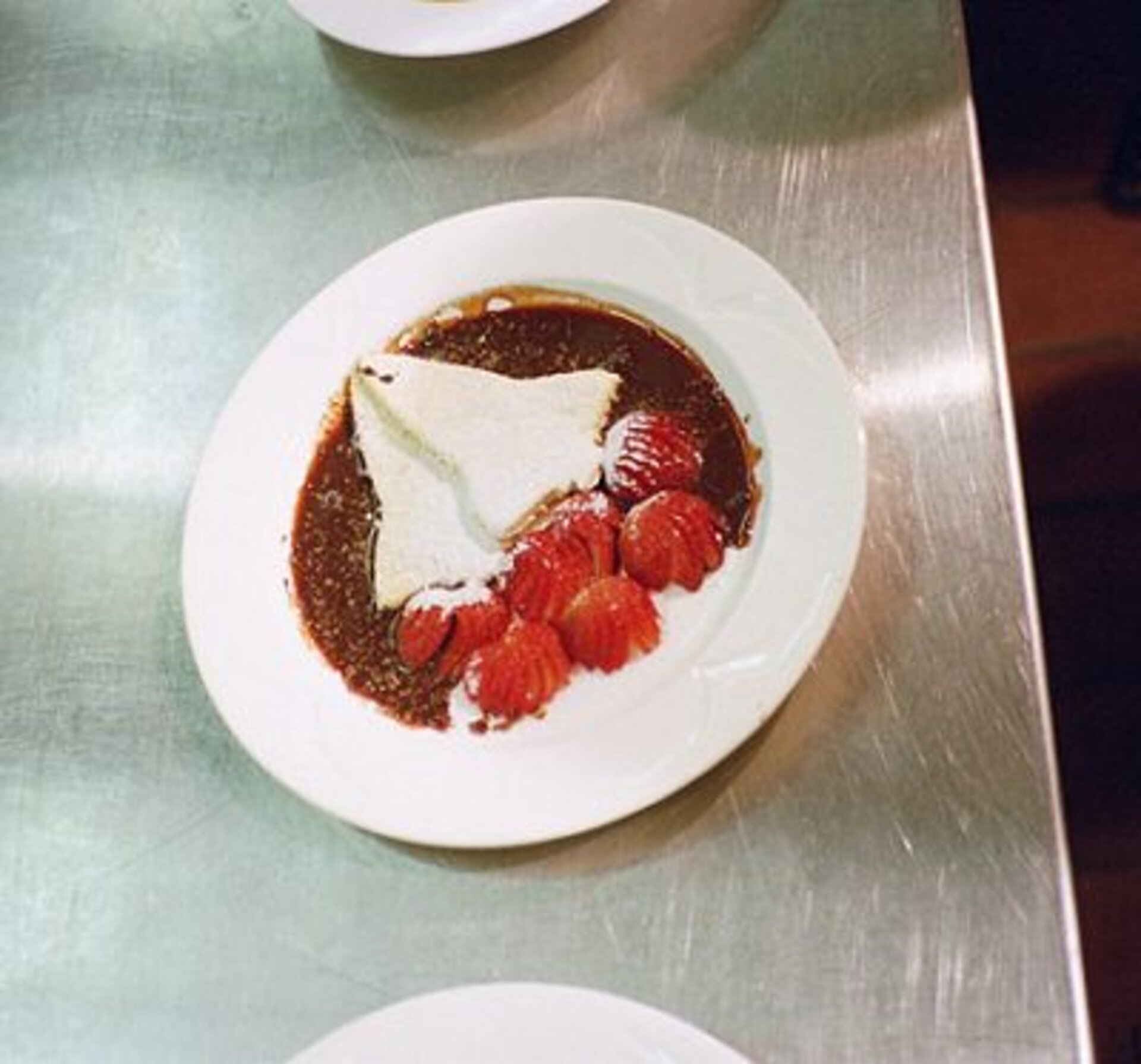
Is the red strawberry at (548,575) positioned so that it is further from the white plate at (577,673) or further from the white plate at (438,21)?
the white plate at (438,21)

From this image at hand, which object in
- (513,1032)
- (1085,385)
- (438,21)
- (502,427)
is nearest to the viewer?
(513,1032)

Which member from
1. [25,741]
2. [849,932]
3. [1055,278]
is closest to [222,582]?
[25,741]

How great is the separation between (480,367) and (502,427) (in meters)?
0.08

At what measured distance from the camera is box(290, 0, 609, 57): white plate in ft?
4.36

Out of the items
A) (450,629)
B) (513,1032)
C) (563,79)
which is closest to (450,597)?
(450,629)

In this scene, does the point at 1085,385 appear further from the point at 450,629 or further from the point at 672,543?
the point at 450,629

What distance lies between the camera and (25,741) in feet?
3.99

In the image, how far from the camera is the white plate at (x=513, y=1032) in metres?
0.92

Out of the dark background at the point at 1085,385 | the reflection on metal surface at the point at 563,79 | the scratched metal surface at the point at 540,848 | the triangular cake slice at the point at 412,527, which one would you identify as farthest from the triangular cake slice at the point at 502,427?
the dark background at the point at 1085,385

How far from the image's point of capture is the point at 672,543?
106 cm

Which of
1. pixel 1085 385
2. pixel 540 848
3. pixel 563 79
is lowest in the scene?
pixel 1085 385

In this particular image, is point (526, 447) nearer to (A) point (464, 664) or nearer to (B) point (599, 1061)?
(A) point (464, 664)

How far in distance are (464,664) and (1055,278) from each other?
100 cm

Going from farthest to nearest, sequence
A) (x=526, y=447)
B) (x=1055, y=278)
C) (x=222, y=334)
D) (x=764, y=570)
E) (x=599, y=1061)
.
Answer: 1. (x=1055, y=278)
2. (x=222, y=334)
3. (x=526, y=447)
4. (x=764, y=570)
5. (x=599, y=1061)
